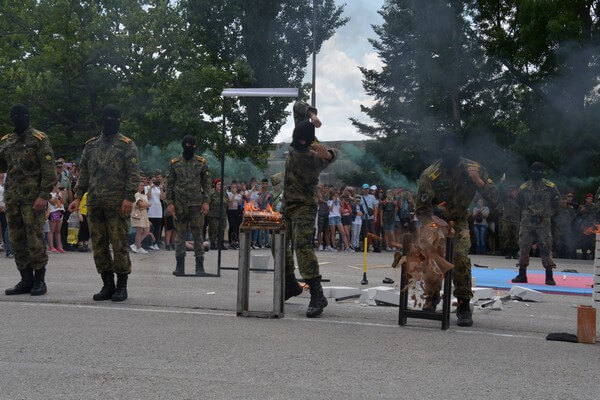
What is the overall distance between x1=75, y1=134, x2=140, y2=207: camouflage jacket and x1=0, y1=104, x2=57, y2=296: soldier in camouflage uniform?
0.52 metres

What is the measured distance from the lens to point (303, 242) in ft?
27.7

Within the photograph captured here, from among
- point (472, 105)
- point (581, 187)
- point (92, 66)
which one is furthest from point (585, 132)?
point (92, 66)

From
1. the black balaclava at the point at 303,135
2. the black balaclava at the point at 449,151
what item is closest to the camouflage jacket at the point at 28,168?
the black balaclava at the point at 303,135

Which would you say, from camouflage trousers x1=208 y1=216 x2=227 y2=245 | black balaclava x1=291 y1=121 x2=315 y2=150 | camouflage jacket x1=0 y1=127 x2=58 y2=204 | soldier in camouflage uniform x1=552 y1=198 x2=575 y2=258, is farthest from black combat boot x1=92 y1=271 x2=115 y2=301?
soldier in camouflage uniform x1=552 y1=198 x2=575 y2=258

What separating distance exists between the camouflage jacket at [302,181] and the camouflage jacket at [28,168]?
2.79 meters

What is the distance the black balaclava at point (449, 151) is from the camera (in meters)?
A: 8.10

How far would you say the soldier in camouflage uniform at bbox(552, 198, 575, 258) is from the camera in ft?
73.8

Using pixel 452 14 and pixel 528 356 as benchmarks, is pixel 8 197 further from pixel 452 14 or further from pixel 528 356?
pixel 452 14

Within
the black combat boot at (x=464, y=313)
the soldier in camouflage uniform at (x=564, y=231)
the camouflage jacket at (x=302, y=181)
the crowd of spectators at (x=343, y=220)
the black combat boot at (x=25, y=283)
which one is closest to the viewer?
the black combat boot at (x=464, y=313)

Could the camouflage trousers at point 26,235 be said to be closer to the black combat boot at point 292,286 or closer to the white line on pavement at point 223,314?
the white line on pavement at point 223,314

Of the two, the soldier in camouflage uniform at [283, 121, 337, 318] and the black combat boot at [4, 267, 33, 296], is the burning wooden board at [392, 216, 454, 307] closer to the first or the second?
the soldier in camouflage uniform at [283, 121, 337, 318]

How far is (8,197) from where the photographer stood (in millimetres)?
9336

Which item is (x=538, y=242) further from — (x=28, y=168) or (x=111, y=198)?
(x=28, y=168)

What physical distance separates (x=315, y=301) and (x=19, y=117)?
4008mm
